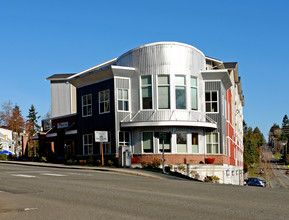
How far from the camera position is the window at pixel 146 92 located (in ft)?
116

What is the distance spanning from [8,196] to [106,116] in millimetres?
23738

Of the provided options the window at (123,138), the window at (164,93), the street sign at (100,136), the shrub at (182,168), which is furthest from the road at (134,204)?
the window at (123,138)

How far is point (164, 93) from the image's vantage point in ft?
114

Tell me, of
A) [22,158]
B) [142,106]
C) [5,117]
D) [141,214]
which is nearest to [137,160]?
[142,106]

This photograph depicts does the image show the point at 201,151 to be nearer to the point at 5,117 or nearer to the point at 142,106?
the point at 142,106

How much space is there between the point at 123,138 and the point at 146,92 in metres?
4.33

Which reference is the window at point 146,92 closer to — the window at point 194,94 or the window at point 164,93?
the window at point 164,93

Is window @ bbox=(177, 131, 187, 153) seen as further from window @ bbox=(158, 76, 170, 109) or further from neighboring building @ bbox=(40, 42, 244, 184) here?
window @ bbox=(158, 76, 170, 109)

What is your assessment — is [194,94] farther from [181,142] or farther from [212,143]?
[212,143]

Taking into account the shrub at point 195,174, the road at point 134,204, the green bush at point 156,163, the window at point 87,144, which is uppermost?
the window at point 87,144

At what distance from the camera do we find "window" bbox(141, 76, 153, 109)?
3538 centimetres

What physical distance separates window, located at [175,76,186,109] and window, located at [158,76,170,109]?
2.47 ft

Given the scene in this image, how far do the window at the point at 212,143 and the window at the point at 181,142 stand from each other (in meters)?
2.65

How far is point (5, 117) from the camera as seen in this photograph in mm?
87250
